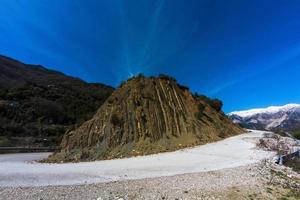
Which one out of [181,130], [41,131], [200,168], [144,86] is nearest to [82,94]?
[41,131]

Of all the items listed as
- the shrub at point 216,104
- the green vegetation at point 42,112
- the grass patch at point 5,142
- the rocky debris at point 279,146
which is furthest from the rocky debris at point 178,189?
the shrub at point 216,104

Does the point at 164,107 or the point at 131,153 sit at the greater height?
the point at 164,107

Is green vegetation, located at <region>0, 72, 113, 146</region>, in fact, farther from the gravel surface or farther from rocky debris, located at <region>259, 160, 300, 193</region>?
rocky debris, located at <region>259, 160, 300, 193</region>

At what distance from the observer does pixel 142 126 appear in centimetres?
2102

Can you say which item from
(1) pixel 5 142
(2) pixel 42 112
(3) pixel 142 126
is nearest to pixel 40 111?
(2) pixel 42 112

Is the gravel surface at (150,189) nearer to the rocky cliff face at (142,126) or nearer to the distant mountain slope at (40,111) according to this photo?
the rocky cliff face at (142,126)

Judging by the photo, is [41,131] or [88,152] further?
[41,131]

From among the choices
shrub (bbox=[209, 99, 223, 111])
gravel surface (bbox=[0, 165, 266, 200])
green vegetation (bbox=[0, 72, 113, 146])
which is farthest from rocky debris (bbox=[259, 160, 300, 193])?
shrub (bbox=[209, 99, 223, 111])

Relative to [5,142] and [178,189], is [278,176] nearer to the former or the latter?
[178,189]

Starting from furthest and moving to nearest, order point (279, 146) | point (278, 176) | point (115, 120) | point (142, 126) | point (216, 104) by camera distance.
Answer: point (216, 104)
point (142, 126)
point (279, 146)
point (115, 120)
point (278, 176)

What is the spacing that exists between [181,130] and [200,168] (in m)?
10.8

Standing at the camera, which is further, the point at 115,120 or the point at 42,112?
the point at 42,112

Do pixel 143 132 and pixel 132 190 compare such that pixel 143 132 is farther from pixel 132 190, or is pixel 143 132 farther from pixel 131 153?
pixel 132 190

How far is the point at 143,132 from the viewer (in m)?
20.6
